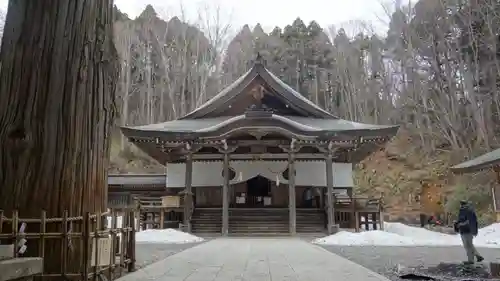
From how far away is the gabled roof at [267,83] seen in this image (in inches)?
732

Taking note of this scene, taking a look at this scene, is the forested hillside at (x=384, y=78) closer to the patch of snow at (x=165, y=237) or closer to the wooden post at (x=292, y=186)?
the wooden post at (x=292, y=186)

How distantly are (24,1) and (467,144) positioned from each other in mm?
27621

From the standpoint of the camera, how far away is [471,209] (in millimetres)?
7676

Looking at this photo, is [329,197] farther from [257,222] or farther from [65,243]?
[65,243]

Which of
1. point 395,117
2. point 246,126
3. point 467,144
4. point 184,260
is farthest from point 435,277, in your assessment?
point 395,117

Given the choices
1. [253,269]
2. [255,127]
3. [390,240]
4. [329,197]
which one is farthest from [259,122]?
[253,269]

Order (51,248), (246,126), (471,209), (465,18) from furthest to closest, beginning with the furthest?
1. (465,18)
2. (246,126)
3. (471,209)
4. (51,248)

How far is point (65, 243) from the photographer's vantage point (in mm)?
4664

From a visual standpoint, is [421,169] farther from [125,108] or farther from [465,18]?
[125,108]

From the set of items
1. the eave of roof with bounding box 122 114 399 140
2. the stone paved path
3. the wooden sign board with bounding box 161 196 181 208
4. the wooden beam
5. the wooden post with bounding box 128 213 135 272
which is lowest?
the stone paved path

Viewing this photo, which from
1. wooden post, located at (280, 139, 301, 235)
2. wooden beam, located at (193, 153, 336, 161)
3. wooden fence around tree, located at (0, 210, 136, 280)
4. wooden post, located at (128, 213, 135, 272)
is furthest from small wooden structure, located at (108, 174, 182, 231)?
wooden fence around tree, located at (0, 210, 136, 280)

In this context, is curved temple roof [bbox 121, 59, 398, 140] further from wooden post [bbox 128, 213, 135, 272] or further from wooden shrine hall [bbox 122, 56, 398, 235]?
wooden post [bbox 128, 213, 135, 272]

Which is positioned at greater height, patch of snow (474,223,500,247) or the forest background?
the forest background

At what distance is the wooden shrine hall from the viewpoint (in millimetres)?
16078
